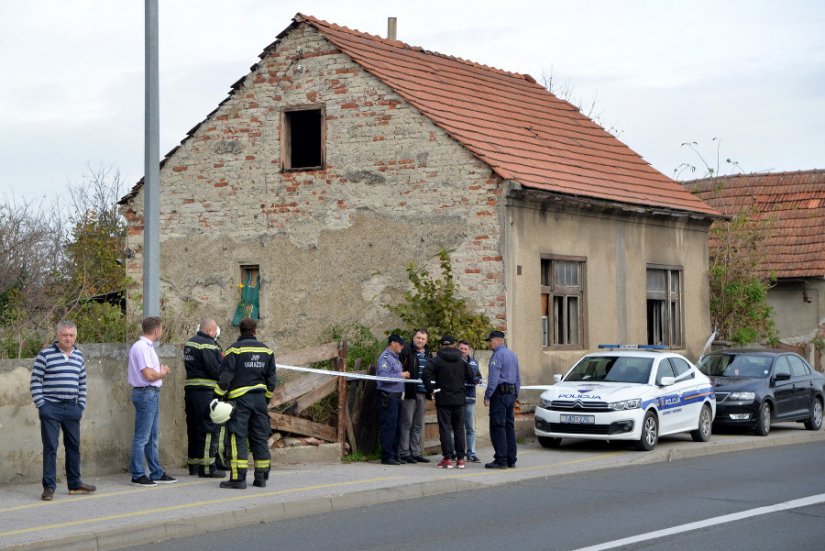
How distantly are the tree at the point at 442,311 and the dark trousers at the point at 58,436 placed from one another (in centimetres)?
765

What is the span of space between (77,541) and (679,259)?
17.4 m

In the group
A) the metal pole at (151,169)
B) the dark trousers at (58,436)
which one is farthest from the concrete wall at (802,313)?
the dark trousers at (58,436)

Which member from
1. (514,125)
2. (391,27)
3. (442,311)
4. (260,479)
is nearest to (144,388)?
(260,479)

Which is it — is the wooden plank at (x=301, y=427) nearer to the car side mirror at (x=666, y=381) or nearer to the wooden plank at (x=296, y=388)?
the wooden plank at (x=296, y=388)

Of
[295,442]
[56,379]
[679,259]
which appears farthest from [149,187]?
[679,259]

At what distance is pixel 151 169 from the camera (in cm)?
1348

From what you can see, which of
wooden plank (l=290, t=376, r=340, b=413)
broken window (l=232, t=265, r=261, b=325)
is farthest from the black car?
broken window (l=232, t=265, r=261, b=325)

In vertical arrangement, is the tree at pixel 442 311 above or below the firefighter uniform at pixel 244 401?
above

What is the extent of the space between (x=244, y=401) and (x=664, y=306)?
1379cm

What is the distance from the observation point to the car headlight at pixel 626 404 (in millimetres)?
17328

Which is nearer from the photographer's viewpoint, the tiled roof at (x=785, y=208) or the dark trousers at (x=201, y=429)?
the dark trousers at (x=201, y=429)

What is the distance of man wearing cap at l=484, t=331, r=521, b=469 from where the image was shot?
50.2 feet

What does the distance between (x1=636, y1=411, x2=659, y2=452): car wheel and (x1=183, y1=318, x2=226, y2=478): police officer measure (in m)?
6.74

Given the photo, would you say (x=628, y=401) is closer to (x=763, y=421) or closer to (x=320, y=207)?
(x=763, y=421)
